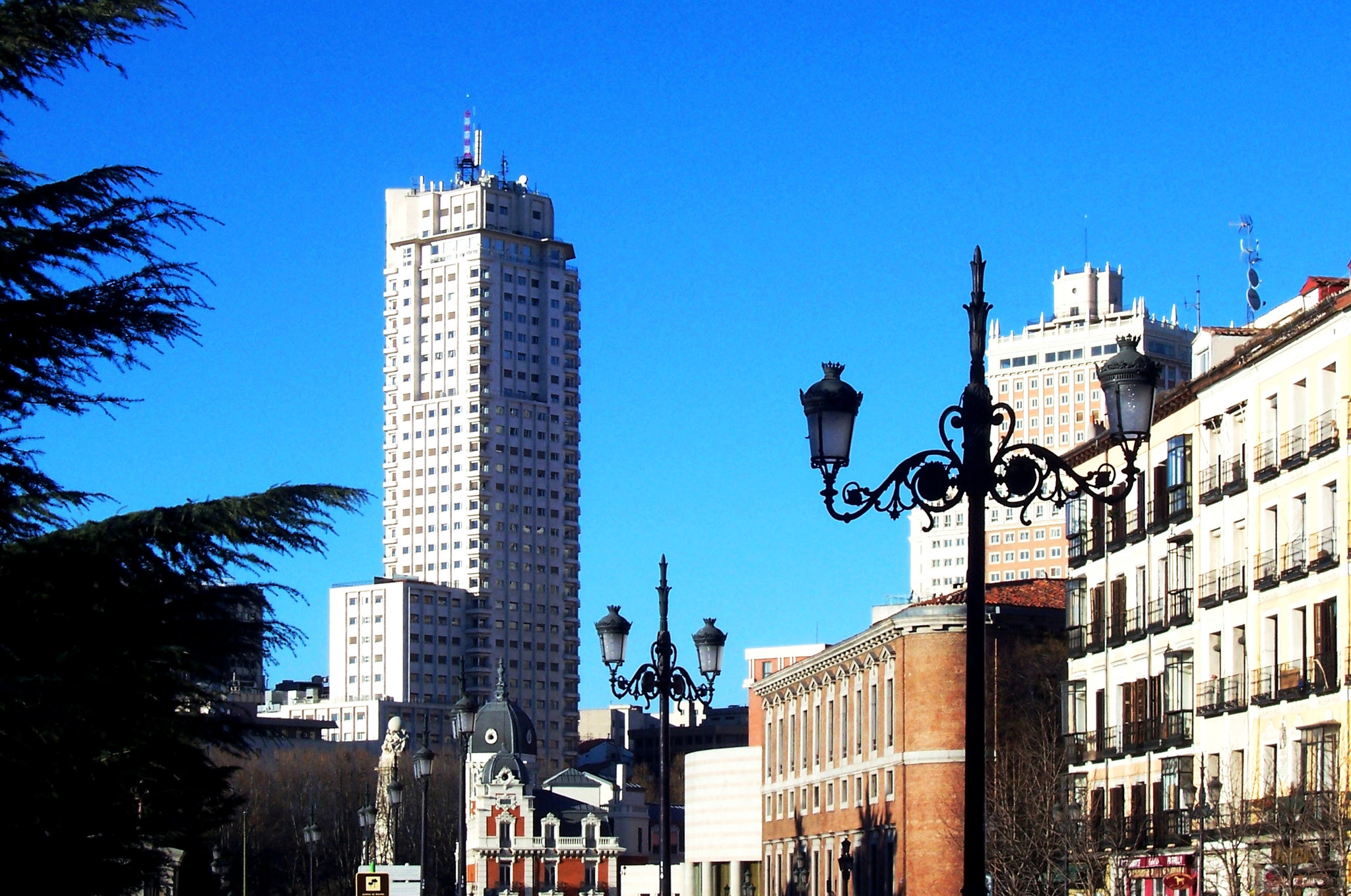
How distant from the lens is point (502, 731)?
152 metres

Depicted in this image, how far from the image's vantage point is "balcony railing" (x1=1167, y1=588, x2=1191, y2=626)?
51031 mm

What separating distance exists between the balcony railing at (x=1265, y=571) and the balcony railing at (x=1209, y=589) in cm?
192

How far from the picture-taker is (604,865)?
482 feet

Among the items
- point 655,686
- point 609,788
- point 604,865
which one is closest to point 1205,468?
point 655,686

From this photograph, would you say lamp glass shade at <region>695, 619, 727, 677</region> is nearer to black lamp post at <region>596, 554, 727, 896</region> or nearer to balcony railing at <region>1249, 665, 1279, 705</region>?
black lamp post at <region>596, 554, 727, 896</region>

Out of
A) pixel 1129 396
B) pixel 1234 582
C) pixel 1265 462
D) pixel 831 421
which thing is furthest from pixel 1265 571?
pixel 831 421

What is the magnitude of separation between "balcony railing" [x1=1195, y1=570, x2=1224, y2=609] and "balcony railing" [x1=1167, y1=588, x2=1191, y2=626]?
1.00 m

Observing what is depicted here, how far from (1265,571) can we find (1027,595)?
2831cm

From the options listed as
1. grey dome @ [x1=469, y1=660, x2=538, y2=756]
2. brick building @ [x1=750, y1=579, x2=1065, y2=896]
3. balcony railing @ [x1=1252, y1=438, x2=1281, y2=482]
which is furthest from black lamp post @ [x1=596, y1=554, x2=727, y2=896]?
grey dome @ [x1=469, y1=660, x2=538, y2=756]

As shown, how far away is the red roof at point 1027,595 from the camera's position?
238ft

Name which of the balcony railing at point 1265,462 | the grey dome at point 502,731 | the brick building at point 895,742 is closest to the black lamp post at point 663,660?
the balcony railing at point 1265,462

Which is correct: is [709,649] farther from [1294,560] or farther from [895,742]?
[895,742]

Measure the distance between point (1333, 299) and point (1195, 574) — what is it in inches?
395

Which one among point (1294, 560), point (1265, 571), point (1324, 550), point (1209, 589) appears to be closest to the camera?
point (1324, 550)
